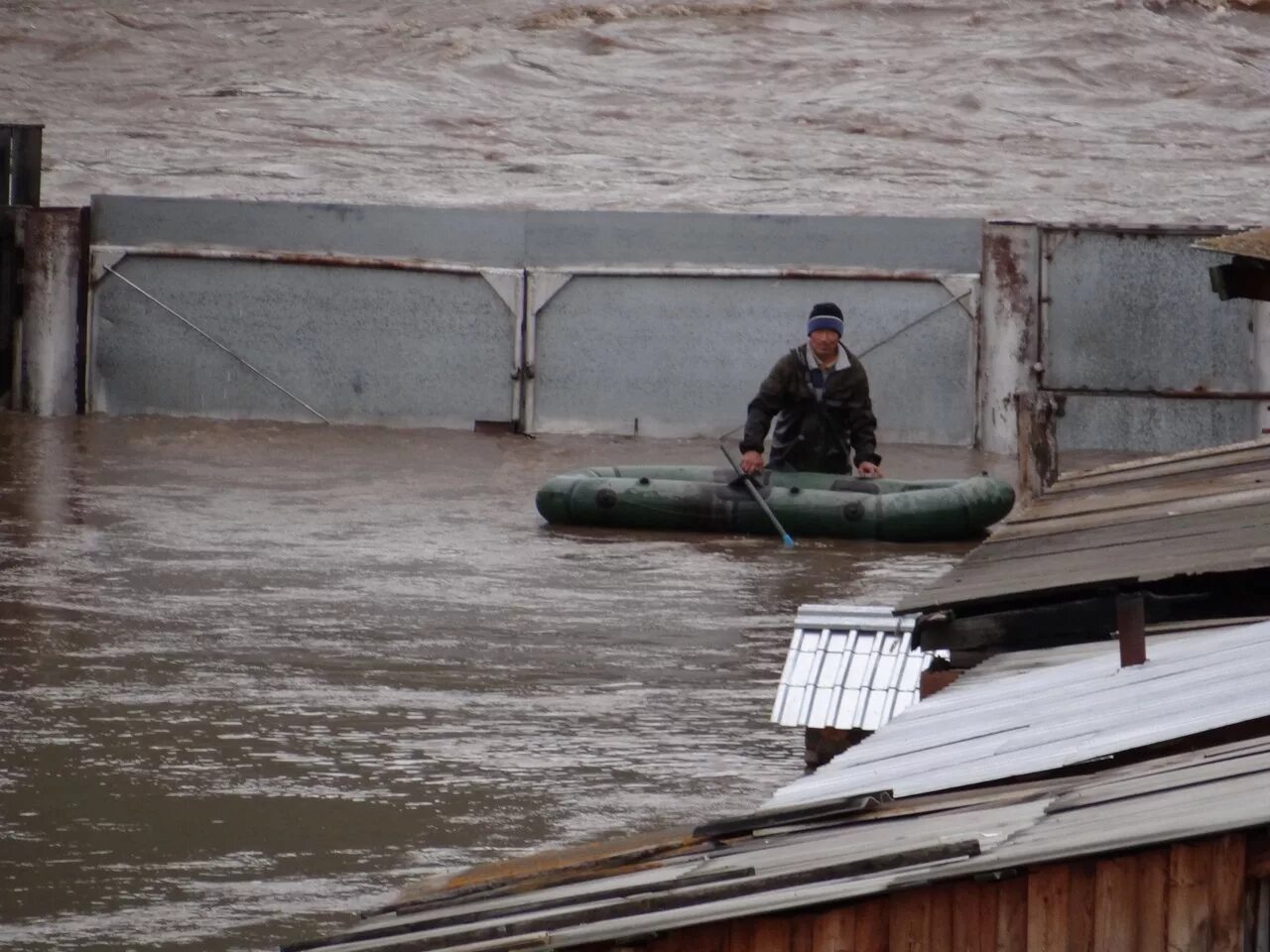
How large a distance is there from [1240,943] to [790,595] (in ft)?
35.0

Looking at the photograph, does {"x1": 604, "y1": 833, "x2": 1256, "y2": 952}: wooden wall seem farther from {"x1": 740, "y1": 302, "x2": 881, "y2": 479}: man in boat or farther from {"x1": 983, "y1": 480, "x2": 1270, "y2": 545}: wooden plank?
{"x1": 740, "y1": 302, "x2": 881, "y2": 479}: man in boat

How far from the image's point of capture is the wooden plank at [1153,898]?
4273 mm

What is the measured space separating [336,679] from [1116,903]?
27.2ft

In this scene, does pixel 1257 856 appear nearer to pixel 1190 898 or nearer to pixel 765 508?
pixel 1190 898

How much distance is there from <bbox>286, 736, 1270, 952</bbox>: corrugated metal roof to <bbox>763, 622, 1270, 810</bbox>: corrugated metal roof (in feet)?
0.54

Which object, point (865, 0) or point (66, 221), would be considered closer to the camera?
point (66, 221)

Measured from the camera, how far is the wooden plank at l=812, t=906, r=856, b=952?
452cm

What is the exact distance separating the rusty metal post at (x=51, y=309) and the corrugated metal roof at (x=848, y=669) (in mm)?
14866

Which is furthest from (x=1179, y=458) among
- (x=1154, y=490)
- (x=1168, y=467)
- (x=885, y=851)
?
(x=885, y=851)

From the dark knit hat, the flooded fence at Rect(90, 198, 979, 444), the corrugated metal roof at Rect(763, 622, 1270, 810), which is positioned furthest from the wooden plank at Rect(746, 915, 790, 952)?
the flooded fence at Rect(90, 198, 979, 444)

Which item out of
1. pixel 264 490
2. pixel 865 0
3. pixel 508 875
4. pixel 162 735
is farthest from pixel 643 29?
pixel 508 875

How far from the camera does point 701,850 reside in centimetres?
561

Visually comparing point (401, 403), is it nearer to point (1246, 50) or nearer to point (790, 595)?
point (790, 595)

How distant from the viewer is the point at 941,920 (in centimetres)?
451
